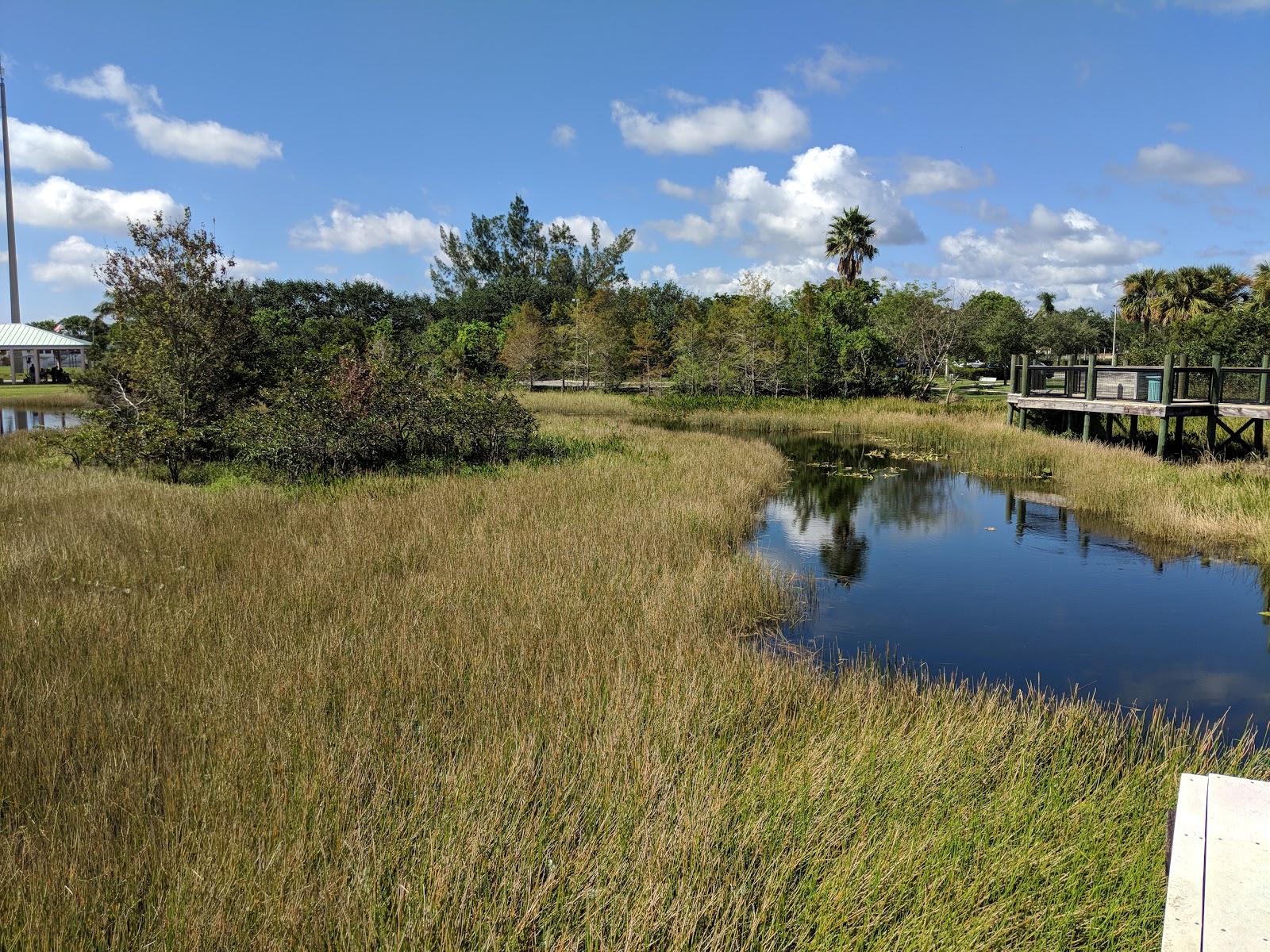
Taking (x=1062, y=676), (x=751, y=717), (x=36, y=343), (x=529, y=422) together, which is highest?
(x=36, y=343)

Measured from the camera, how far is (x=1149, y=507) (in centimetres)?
1338

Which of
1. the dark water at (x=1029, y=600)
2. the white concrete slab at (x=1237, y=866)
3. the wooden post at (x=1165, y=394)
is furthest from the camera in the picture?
the wooden post at (x=1165, y=394)

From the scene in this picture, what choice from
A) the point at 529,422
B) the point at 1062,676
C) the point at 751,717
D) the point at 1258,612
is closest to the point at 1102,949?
the point at 751,717

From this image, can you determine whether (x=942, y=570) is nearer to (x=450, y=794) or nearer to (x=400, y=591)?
(x=400, y=591)

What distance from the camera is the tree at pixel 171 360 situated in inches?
579

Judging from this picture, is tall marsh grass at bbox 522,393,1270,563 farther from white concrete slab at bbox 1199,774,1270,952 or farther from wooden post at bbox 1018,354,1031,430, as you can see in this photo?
white concrete slab at bbox 1199,774,1270,952

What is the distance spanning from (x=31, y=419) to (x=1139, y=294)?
70902 mm

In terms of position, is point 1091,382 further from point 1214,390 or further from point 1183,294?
point 1183,294

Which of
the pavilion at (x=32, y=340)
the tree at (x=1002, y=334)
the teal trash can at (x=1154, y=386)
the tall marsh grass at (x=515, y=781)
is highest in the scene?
the tree at (x=1002, y=334)

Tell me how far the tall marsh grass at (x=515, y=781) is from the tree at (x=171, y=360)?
7.64 metres

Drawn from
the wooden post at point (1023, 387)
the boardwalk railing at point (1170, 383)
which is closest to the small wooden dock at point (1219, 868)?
the boardwalk railing at point (1170, 383)

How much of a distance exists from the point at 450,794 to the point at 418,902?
731mm

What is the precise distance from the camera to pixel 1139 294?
61.4 metres

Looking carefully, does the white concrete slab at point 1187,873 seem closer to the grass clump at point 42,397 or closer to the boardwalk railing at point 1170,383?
the boardwalk railing at point 1170,383
